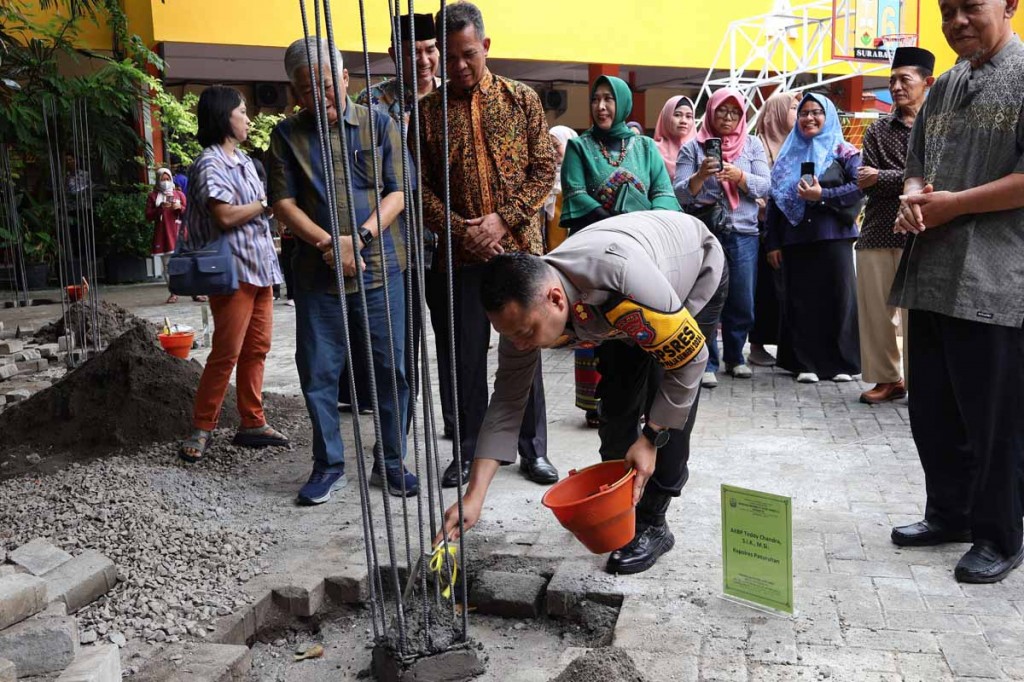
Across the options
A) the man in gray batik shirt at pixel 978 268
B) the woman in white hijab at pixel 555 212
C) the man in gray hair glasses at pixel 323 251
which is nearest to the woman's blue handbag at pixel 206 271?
the man in gray hair glasses at pixel 323 251

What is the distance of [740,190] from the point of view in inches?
243

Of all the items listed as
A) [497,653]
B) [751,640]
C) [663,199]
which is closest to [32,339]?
[663,199]

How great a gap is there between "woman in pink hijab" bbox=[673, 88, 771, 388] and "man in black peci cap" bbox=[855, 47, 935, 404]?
0.79 metres

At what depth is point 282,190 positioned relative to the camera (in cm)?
411

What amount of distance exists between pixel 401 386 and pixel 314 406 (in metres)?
0.39

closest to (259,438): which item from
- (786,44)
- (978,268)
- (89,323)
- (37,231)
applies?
(978,268)

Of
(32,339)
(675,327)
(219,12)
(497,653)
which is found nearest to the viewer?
(675,327)

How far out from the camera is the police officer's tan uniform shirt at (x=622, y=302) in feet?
8.86

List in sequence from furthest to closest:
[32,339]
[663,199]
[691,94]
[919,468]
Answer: [691,94], [32,339], [663,199], [919,468]

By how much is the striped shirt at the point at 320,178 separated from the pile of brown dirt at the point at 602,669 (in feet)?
6.60

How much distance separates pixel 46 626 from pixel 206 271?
2.19 m

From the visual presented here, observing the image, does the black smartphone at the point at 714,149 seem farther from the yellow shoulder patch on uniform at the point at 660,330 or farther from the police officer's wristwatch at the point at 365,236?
the yellow shoulder patch on uniform at the point at 660,330

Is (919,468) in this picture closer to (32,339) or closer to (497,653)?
(497,653)

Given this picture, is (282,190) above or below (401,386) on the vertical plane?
above
